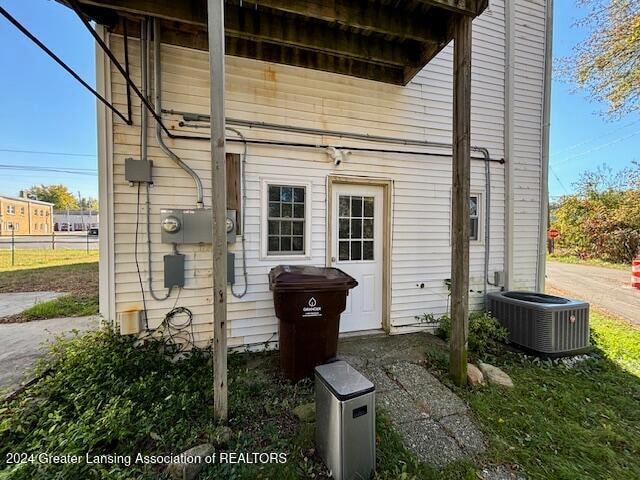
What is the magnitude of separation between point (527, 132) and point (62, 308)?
8.44 metres

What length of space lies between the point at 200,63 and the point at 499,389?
479 cm

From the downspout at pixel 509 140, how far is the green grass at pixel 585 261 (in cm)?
1026

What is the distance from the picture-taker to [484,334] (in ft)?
12.3

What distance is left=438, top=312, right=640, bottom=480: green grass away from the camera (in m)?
1.96

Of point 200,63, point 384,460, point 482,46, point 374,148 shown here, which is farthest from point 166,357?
point 482,46

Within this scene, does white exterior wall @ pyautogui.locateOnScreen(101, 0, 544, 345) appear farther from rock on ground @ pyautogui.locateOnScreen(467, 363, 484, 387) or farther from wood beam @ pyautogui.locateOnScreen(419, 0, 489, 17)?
wood beam @ pyautogui.locateOnScreen(419, 0, 489, 17)

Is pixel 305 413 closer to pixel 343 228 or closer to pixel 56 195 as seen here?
pixel 343 228

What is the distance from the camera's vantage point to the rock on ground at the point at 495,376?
112 inches

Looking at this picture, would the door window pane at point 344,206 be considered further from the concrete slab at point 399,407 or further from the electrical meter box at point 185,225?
the concrete slab at point 399,407

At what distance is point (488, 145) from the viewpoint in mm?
4465

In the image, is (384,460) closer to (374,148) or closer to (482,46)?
(374,148)

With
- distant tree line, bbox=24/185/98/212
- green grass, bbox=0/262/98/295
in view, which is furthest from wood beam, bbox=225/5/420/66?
distant tree line, bbox=24/185/98/212

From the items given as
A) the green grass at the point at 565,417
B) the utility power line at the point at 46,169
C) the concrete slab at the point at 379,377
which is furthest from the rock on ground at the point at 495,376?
the utility power line at the point at 46,169

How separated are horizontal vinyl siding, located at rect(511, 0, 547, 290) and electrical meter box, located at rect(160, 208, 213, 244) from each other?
4.78 m
